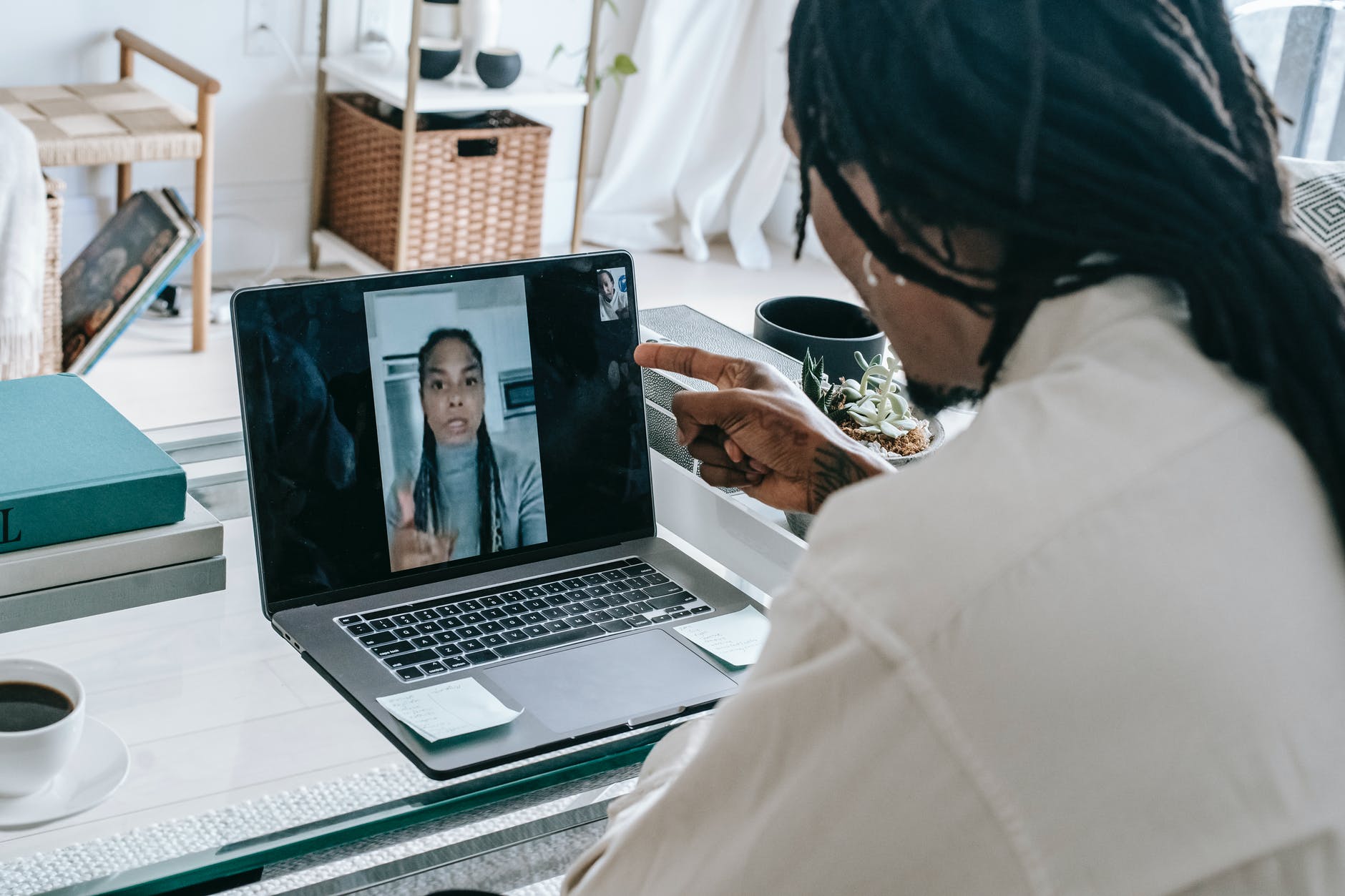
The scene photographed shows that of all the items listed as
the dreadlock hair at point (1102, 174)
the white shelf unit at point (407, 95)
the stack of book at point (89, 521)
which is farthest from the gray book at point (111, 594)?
the white shelf unit at point (407, 95)

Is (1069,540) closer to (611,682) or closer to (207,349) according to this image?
(611,682)

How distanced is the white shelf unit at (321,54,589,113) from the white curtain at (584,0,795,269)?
54 cm

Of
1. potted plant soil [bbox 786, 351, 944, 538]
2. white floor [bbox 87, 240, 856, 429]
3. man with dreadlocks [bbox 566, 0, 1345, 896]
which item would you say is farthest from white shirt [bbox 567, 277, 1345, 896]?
white floor [bbox 87, 240, 856, 429]

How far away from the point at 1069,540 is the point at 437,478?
59 cm

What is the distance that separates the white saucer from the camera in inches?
28.8

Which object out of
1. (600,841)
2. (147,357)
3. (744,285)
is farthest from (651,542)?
(744,285)

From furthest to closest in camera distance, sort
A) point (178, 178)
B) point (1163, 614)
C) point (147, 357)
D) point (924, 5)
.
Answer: point (178, 178) → point (147, 357) → point (924, 5) → point (1163, 614)

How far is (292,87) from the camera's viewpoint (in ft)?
10.1

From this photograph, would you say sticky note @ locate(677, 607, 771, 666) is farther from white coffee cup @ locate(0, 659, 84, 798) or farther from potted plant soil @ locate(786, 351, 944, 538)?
white coffee cup @ locate(0, 659, 84, 798)

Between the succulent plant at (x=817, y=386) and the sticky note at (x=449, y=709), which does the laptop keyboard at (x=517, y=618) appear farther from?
the succulent plant at (x=817, y=386)

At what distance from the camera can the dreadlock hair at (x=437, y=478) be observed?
963 millimetres

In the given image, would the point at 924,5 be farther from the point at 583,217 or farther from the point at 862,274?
the point at 583,217

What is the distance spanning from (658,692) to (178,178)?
247cm

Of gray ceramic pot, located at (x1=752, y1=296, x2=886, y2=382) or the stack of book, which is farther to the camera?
gray ceramic pot, located at (x1=752, y1=296, x2=886, y2=382)
